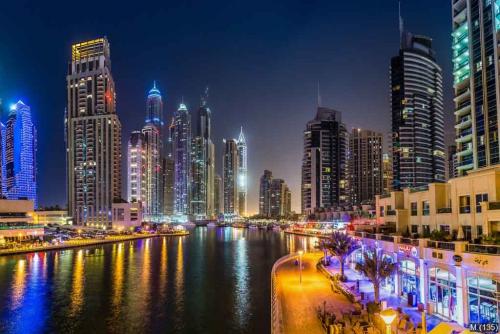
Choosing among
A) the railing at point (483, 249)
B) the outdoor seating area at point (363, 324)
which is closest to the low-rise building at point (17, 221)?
the outdoor seating area at point (363, 324)

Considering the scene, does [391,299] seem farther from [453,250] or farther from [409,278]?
[453,250]

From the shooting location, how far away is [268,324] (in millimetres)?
36156

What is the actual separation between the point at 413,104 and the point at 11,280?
144m

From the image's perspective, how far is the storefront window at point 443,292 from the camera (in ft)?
89.0

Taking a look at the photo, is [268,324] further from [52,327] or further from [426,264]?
[52,327]

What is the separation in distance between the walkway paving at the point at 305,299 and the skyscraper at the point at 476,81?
41.8m

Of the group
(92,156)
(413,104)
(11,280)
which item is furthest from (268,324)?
(92,156)

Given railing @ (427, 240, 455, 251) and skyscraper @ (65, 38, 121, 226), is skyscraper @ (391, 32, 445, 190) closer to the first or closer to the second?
skyscraper @ (65, 38, 121, 226)

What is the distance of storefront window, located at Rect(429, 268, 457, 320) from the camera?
2714 cm

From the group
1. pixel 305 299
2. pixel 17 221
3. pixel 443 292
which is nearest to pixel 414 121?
pixel 17 221

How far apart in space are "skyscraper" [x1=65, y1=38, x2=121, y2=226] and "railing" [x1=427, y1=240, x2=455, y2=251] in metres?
171

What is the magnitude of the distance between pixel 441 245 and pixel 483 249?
4.27 metres

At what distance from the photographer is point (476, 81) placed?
2933 inches

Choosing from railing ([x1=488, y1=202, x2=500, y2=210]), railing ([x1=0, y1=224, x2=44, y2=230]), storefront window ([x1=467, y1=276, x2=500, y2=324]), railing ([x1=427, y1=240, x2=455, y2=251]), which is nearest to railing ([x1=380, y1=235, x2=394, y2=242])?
railing ([x1=427, y1=240, x2=455, y2=251])
